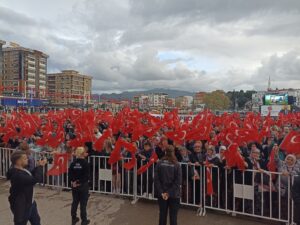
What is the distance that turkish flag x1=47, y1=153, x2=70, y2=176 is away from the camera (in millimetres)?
8109

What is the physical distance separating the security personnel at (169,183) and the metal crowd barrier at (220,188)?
154 centimetres

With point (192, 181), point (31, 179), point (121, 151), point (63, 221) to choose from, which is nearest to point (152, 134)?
point (121, 151)

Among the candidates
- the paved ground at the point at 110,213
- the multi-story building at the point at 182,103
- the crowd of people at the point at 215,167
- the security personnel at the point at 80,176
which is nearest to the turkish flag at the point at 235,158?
the crowd of people at the point at 215,167

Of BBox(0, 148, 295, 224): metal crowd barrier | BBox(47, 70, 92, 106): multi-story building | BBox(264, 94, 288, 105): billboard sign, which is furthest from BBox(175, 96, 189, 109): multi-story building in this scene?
BBox(0, 148, 295, 224): metal crowd barrier

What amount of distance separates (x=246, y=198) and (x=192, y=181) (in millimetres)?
1145

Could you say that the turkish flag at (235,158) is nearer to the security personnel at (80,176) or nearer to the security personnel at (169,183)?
the security personnel at (169,183)

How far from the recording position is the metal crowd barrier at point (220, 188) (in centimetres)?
615

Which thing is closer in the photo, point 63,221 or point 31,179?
point 31,179

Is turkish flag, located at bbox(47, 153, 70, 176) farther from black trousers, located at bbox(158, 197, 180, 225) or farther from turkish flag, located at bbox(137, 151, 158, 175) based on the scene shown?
black trousers, located at bbox(158, 197, 180, 225)

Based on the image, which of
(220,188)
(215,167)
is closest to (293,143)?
(215,167)

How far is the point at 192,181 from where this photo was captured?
276 inches

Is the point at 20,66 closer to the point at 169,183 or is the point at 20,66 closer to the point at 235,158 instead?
the point at 235,158

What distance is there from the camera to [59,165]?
8.11 metres

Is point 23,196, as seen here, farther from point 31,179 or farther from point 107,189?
point 107,189
